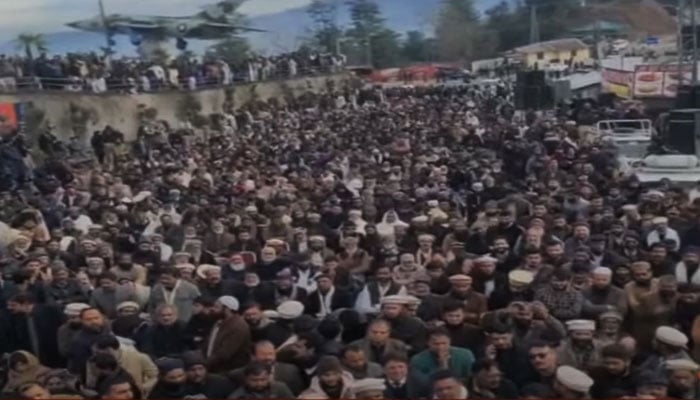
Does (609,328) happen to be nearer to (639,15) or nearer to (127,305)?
(127,305)

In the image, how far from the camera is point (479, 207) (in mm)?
12367

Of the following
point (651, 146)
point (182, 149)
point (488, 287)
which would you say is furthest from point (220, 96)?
point (488, 287)

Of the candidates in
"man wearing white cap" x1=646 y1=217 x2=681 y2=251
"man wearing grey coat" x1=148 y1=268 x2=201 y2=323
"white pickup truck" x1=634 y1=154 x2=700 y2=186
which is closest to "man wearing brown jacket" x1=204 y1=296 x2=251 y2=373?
"man wearing grey coat" x1=148 y1=268 x2=201 y2=323

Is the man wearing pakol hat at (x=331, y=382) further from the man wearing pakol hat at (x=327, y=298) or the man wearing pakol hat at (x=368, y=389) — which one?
the man wearing pakol hat at (x=327, y=298)

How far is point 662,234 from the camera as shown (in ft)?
29.6

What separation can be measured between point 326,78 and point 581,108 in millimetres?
13836

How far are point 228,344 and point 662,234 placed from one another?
398 cm

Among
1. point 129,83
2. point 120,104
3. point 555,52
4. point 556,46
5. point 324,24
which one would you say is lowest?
point 555,52

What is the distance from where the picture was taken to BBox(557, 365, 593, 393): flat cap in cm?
547

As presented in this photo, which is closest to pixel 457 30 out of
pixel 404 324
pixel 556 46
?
pixel 556 46

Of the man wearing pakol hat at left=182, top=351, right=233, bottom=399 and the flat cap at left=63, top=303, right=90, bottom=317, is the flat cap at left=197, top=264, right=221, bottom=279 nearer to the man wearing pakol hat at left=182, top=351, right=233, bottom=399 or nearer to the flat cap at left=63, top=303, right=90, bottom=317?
the flat cap at left=63, top=303, right=90, bottom=317

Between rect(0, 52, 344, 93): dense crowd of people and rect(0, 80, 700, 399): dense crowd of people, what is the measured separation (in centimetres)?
997

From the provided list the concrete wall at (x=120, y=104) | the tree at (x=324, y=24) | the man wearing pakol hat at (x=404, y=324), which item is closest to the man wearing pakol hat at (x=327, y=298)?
the man wearing pakol hat at (x=404, y=324)

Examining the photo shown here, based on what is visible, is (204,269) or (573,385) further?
(204,269)
